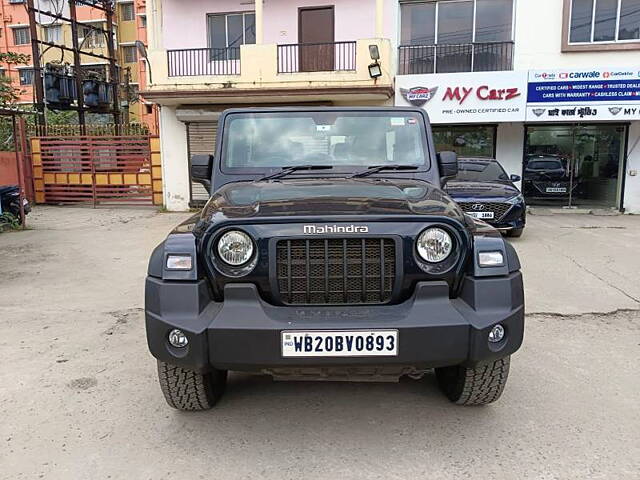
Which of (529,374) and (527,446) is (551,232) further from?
(527,446)

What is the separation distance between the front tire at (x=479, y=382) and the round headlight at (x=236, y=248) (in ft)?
4.56

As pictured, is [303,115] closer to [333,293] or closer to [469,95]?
[333,293]

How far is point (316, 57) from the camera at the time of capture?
14438 mm

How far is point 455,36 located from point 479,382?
43.6 ft

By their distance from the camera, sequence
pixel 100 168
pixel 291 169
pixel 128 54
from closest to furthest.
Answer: pixel 291 169 < pixel 100 168 < pixel 128 54

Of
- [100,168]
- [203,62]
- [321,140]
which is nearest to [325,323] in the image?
[321,140]

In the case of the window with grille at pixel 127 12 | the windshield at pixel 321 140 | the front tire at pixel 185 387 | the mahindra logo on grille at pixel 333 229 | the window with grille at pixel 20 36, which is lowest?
the front tire at pixel 185 387

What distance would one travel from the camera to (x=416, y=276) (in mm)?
2701

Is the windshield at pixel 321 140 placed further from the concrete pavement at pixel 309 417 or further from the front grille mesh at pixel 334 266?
the concrete pavement at pixel 309 417

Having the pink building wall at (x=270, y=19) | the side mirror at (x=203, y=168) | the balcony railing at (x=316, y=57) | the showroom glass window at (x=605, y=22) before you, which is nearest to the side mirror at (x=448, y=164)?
the side mirror at (x=203, y=168)

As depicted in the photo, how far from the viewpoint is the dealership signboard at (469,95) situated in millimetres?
13188

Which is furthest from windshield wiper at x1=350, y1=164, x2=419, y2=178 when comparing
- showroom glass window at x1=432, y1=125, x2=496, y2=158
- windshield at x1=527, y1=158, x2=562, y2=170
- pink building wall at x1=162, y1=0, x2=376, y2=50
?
windshield at x1=527, y1=158, x2=562, y2=170

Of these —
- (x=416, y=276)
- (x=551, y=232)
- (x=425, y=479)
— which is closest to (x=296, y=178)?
(x=416, y=276)

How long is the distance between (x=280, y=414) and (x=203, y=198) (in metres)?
12.6
